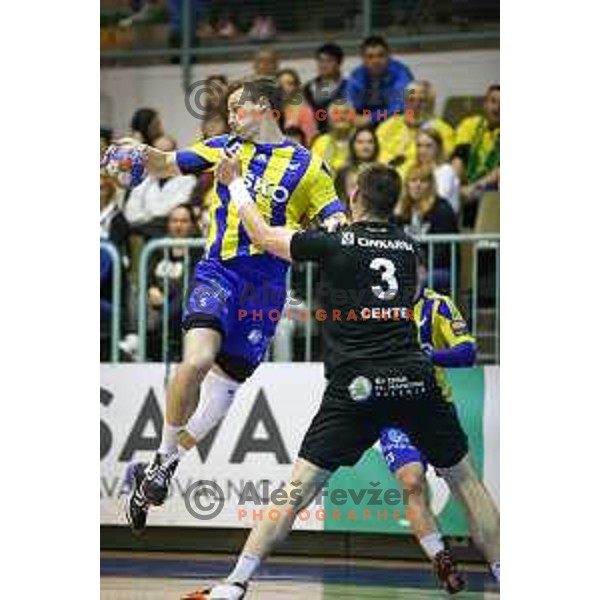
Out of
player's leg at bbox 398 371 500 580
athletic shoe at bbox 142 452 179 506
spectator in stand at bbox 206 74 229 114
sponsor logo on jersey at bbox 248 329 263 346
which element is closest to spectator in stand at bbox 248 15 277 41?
spectator in stand at bbox 206 74 229 114

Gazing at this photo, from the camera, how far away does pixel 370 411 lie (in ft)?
28.6

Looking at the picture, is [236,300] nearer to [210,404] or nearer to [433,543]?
[210,404]

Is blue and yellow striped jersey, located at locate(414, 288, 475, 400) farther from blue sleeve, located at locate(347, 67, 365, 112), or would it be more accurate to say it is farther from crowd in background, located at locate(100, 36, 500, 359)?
blue sleeve, located at locate(347, 67, 365, 112)

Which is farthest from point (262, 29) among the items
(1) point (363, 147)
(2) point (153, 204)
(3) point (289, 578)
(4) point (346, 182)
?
(3) point (289, 578)

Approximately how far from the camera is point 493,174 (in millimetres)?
11258

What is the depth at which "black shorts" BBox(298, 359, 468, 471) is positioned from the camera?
8.69m

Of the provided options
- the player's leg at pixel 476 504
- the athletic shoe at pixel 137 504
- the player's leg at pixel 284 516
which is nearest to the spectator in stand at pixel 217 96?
the athletic shoe at pixel 137 504

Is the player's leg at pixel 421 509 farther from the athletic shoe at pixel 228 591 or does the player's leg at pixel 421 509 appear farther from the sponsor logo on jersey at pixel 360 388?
the athletic shoe at pixel 228 591

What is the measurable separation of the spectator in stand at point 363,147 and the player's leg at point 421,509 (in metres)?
1.74
